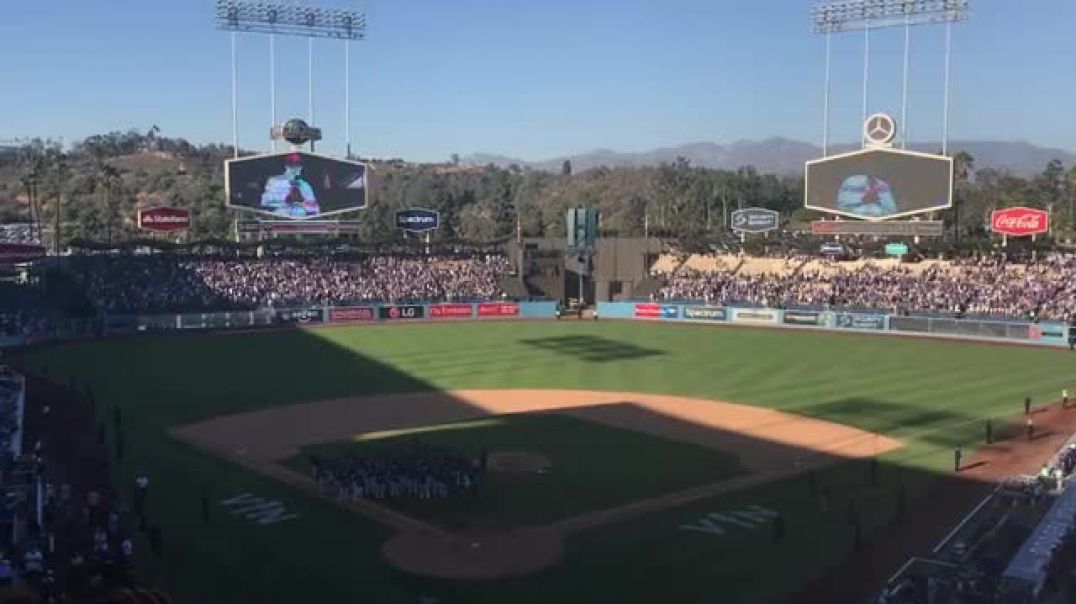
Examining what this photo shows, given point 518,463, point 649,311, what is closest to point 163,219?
point 649,311

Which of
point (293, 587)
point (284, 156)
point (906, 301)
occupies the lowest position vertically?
point (293, 587)

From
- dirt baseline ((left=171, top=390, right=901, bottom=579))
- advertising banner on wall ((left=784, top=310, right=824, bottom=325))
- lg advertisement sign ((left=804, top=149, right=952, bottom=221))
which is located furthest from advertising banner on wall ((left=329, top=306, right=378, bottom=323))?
lg advertisement sign ((left=804, top=149, right=952, bottom=221))

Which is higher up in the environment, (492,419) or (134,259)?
(134,259)

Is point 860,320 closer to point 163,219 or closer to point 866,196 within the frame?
point 866,196

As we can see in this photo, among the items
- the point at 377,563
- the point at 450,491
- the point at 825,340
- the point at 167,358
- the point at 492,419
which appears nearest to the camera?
the point at 377,563

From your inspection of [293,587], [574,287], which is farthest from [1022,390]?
[574,287]

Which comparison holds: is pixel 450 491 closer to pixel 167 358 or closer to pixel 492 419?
pixel 492 419
